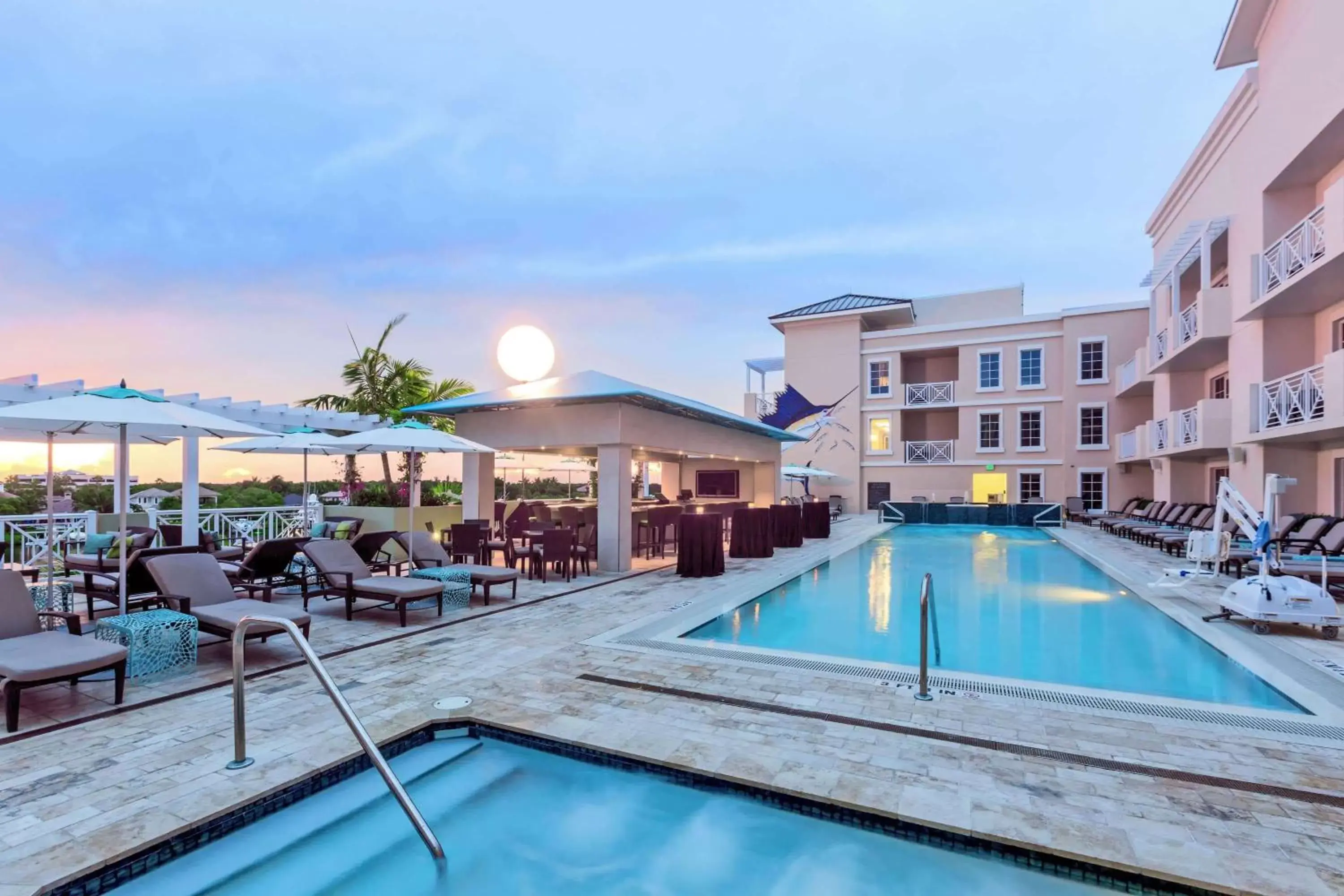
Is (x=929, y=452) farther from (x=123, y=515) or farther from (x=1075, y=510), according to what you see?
(x=123, y=515)

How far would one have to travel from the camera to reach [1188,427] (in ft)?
56.2

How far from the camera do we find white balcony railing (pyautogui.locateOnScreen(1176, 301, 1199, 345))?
53.5 ft

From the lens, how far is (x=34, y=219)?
39.5ft

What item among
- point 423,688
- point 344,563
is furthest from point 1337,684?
point 344,563

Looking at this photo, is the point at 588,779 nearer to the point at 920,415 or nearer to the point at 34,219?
the point at 34,219

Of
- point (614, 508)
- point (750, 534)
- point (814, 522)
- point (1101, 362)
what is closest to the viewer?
point (614, 508)

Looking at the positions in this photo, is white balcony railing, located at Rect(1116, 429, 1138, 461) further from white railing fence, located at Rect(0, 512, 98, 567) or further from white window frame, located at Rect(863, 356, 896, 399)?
white railing fence, located at Rect(0, 512, 98, 567)

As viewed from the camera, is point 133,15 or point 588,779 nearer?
point 588,779

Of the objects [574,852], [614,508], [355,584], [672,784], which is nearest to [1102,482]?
[614,508]

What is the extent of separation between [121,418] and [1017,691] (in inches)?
328

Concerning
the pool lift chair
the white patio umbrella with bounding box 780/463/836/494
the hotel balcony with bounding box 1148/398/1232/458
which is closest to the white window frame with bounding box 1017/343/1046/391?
the hotel balcony with bounding box 1148/398/1232/458

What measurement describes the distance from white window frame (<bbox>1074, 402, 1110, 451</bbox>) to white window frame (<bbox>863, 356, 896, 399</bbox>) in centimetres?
753

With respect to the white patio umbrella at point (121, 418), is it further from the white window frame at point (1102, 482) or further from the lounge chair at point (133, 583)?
the white window frame at point (1102, 482)

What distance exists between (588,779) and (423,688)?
1900 millimetres
